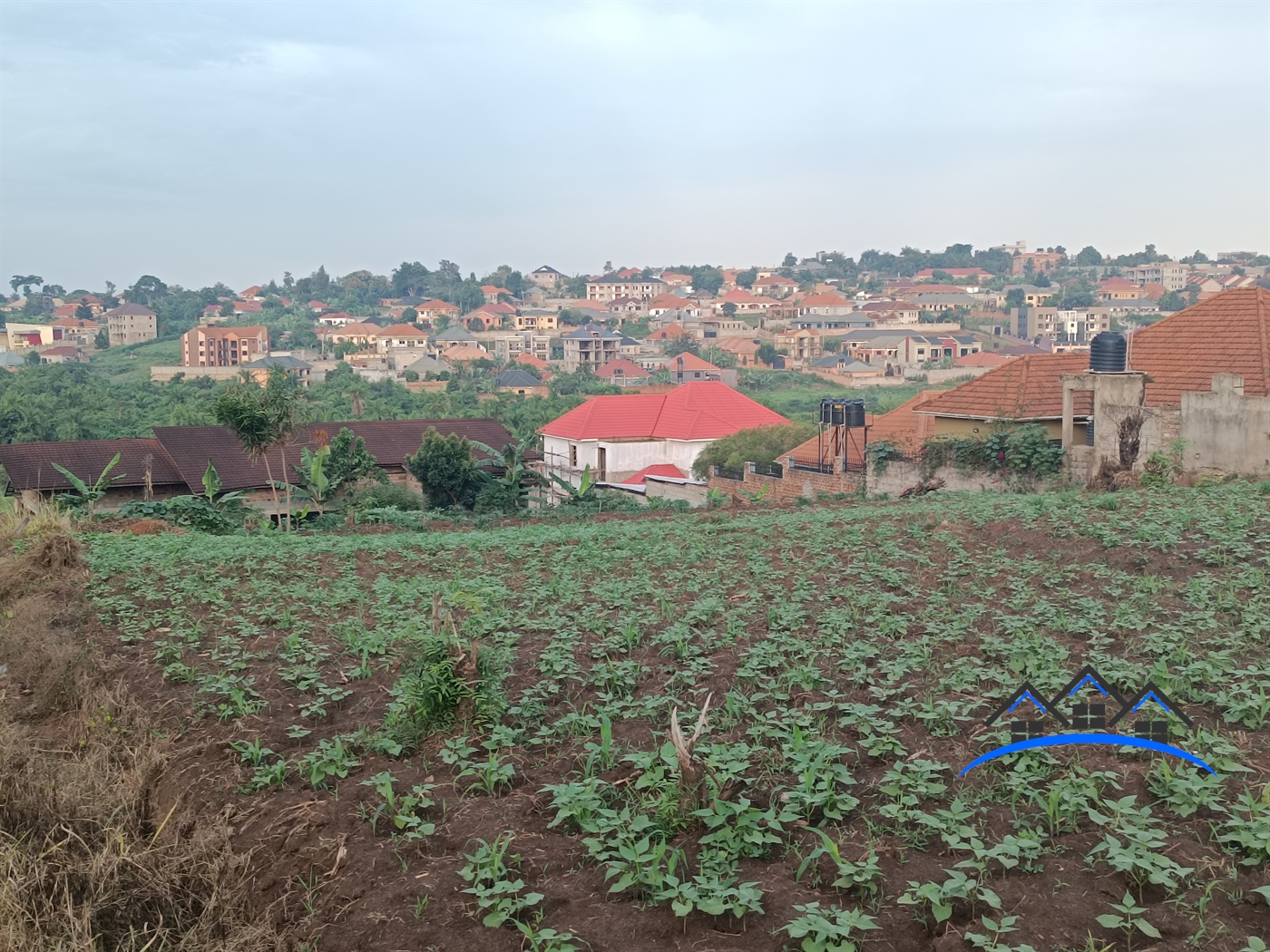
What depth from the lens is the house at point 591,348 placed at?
388 ft

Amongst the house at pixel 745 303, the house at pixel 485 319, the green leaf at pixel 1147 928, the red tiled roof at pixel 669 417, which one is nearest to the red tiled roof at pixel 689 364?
the red tiled roof at pixel 669 417

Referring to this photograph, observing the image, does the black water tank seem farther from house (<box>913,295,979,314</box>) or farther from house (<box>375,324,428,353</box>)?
house (<box>913,295,979,314</box>)

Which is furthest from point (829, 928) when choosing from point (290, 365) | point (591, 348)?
point (591, 348)

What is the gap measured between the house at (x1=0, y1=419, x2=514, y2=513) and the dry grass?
75.5 ft

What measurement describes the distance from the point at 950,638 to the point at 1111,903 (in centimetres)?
337

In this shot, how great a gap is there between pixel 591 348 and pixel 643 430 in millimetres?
78139

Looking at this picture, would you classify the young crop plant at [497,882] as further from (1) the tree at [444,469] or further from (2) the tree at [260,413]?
(1) the tree at [444,469]

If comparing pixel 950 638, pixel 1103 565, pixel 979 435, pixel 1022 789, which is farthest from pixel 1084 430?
pixel 1022 789

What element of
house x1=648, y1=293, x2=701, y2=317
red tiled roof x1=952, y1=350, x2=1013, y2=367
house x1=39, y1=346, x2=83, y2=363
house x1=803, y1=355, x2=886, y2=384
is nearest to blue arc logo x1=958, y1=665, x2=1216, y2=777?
house x1=803, y1=355, x2=886, y2=384

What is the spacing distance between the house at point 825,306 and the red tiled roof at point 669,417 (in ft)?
327

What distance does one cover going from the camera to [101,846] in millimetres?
5129

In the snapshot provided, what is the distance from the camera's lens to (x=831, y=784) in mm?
4797

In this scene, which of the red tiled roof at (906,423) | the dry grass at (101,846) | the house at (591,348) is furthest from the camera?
the house at (591,348)

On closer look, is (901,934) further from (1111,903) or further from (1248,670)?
(1248,670)
